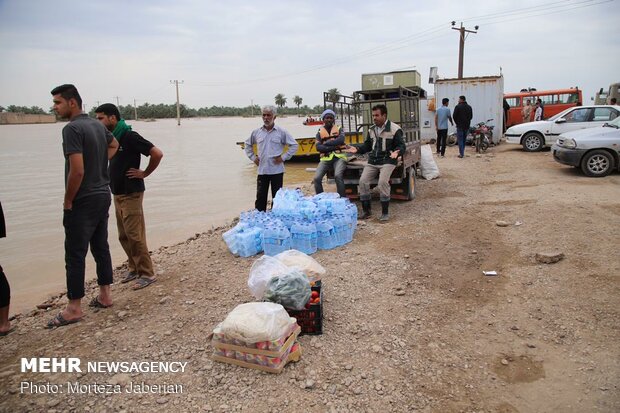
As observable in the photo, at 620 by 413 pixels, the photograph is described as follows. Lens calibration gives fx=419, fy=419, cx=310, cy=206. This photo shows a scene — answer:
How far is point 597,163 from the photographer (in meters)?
9.67

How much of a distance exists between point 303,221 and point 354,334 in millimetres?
2319

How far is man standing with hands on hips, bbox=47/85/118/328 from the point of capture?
3.52m

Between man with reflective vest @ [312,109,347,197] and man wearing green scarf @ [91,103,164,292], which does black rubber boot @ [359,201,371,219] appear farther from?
man wearing green scarf @ [91,103,164,292]

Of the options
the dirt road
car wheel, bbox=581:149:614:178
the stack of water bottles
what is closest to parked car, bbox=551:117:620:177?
car wheel, bbox=581:149:614:178

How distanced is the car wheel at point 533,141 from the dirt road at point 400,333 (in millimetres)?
9451

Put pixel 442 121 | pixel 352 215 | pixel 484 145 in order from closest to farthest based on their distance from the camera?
pixel 352 215 → pixel 442 121 → pixel 484 145

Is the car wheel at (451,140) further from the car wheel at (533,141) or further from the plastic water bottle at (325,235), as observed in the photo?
the plastic water bottle at (325,235)

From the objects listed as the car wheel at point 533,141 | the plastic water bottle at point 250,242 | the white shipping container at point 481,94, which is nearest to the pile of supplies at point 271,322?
the plastic water bottle at point 250,242

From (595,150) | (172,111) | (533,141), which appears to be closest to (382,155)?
(595,150)

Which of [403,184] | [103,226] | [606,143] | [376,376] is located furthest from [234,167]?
[376,376]

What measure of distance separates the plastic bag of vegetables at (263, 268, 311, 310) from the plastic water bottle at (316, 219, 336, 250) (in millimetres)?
2068

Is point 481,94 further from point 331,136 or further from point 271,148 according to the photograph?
point 271,148

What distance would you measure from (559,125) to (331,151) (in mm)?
10467

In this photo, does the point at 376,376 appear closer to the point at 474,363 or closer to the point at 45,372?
the point at 474,363
